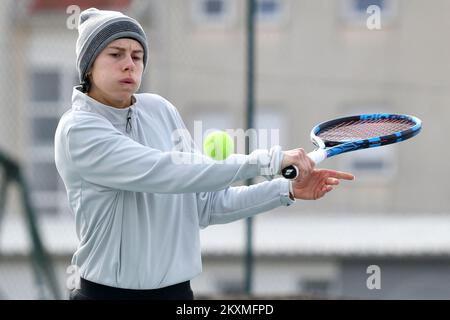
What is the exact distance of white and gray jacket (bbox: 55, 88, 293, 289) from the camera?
2705 millimetres

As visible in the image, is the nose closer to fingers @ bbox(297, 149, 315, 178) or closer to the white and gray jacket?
the white and gray jacket

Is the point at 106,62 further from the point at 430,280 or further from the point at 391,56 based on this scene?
the point at 391,56

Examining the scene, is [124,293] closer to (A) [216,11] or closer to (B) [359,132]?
(B) [359,132]

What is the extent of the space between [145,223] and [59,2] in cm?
1104

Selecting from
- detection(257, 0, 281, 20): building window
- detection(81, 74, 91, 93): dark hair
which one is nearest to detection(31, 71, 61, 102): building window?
detection(257, 0, 281, 20): building window

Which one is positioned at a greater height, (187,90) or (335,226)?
(187,90)

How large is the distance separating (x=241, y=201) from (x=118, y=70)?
497 millimetres

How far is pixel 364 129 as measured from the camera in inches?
135

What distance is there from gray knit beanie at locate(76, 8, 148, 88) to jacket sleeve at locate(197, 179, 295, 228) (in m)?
0.46

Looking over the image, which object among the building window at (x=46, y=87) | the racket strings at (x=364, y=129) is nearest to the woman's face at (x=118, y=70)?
the racket strings at (x=364, y=129)

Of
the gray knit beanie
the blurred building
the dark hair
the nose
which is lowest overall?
the blurred building
